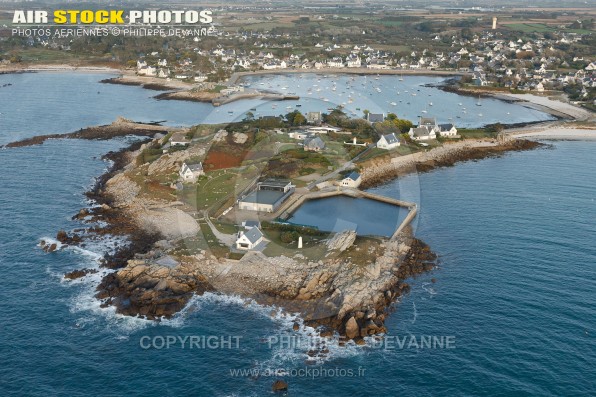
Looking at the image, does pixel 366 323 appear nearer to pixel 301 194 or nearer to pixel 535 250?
pixel 535 250

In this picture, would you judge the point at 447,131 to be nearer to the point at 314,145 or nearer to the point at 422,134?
the point at 422,134

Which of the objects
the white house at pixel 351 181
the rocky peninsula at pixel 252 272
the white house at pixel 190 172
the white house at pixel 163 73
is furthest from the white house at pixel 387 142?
the white house at pixel 163 73

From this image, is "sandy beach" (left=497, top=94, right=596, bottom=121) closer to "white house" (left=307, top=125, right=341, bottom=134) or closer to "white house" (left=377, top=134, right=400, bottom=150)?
"white house" (left=377, top=134, right=400, bottom=150)

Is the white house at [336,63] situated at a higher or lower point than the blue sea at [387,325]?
higher

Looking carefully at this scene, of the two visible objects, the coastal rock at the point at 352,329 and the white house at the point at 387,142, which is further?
the white house at the point at 387,142

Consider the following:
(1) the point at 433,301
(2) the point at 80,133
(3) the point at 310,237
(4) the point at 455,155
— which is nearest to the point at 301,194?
(3) the point at 310,237

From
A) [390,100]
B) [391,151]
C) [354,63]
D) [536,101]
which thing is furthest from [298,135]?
[354,63]

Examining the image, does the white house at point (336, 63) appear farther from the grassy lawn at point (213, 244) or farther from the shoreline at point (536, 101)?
the grassy lawn at point (213, 244)
